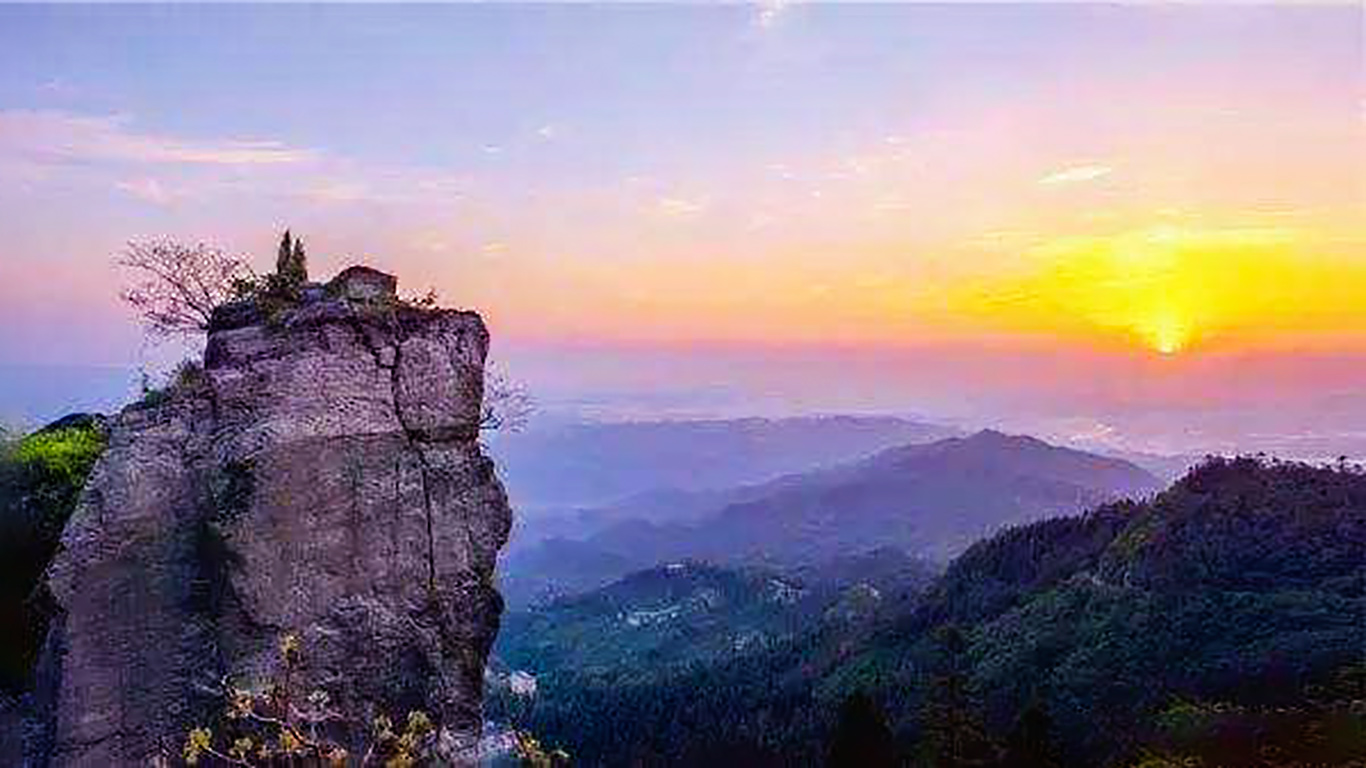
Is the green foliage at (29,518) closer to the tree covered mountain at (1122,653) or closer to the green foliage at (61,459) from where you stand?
the green foliage at (61,459)

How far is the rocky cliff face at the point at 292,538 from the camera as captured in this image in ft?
53.4

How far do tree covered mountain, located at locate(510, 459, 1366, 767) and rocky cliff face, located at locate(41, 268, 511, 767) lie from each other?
3520cm

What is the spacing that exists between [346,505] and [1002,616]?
116231mm

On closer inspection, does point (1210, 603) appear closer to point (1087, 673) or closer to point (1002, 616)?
point (1087, 673)

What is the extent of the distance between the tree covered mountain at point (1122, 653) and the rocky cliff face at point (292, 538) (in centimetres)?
3520

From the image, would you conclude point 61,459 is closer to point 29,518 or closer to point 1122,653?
point 29,518

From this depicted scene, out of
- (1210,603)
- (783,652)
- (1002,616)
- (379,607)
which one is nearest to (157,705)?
(379,607)

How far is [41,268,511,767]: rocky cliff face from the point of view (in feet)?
53.4

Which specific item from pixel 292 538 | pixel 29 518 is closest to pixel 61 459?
pixel 29 518

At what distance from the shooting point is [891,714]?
102m

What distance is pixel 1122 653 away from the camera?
99188 mm

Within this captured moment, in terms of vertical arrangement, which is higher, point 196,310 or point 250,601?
point 196,310

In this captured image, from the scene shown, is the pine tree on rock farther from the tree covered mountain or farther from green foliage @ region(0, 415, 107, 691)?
the tree covered mountain

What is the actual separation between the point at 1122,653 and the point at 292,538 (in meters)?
94.3
